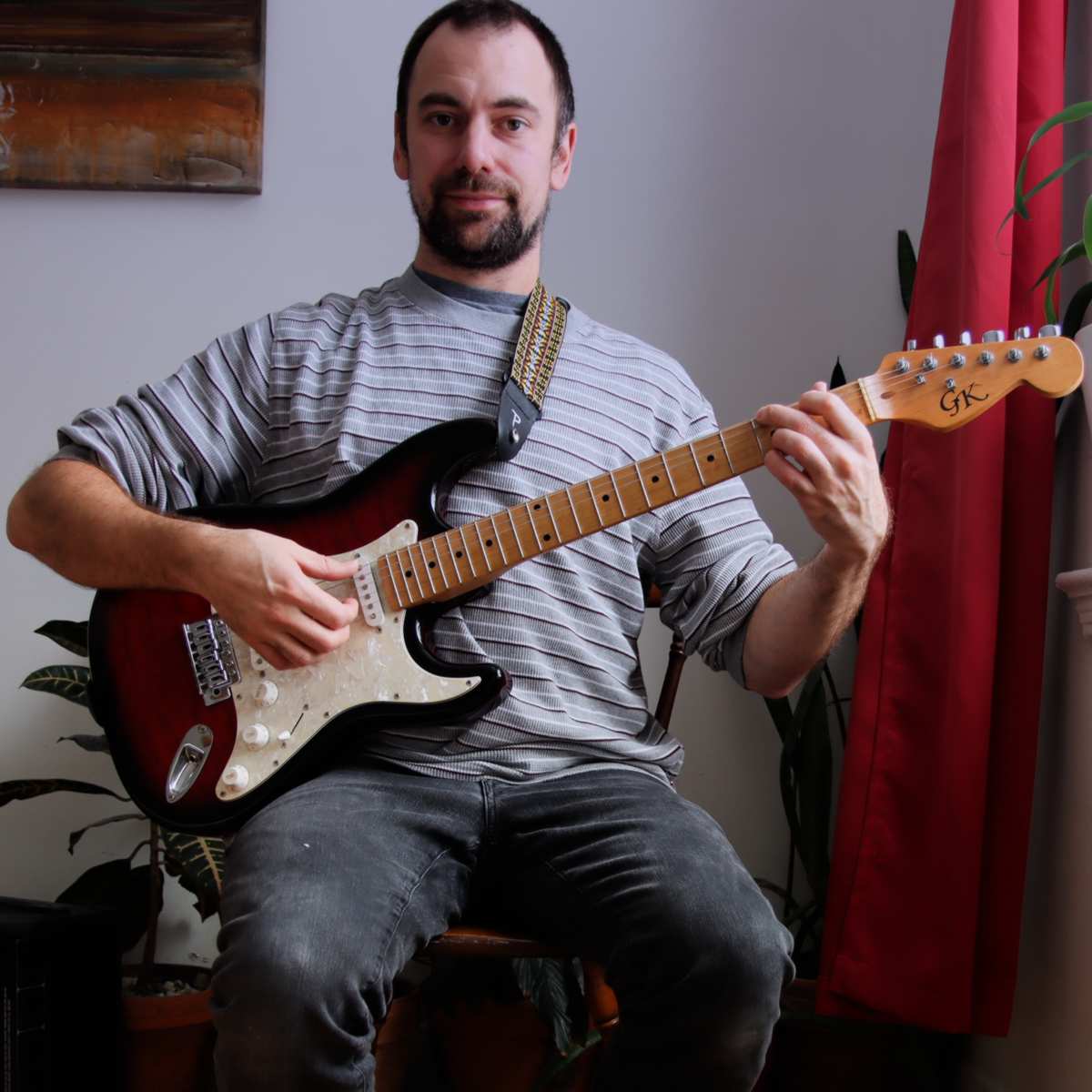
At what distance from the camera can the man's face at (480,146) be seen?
1.45 meters

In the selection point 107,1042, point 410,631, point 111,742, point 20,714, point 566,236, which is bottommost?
point 107,1042

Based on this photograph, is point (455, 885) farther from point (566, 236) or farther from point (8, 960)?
point (566, 236)

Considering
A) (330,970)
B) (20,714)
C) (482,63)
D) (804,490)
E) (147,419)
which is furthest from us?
(20,714)

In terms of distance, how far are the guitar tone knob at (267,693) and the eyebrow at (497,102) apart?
0.76 metres

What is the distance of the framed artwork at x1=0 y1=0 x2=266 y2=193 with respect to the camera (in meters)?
2.09

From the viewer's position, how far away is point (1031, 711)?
1509 mm

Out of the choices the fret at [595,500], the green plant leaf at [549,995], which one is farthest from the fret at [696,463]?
the green plant leaf at [549,995]

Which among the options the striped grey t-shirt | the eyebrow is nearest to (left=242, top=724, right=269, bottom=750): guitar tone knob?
the striped grey t-shirt

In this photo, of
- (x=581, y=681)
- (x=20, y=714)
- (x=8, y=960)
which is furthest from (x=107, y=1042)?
(x=581, y=681)

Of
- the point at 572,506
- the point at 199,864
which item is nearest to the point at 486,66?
the point at 572,506

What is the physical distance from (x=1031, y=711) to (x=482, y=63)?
1.08 metres

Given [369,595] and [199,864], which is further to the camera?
[199,864]

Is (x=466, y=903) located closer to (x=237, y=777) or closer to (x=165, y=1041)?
(x=237, y=777)

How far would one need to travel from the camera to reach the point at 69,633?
5.86 feet
